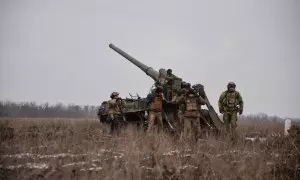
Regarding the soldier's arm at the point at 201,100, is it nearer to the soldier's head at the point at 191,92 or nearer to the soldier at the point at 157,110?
the soldier's head at the point at 191,92

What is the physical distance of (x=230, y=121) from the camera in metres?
11.0

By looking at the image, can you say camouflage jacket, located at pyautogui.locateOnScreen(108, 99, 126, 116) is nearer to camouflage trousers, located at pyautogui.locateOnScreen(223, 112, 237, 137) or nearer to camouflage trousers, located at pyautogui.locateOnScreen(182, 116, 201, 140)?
camouflage trousers, located at pyautogui.locateOnScreen(182, 116, 201, 140)

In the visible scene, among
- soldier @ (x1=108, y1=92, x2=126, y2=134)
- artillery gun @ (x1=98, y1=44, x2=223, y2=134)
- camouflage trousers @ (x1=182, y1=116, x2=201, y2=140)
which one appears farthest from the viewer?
soldier @ (x1=108, y1=92, x2=126, y2=134)

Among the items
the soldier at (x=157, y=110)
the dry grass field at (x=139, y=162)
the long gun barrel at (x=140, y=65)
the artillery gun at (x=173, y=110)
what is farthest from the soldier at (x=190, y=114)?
the long gun barrel at (x=140, y=65)

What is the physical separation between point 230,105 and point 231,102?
91mm

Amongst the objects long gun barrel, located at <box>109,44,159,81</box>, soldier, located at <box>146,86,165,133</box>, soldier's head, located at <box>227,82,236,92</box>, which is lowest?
soldier, located at <box>146,86,165,133</box>

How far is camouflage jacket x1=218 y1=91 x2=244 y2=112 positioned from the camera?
10.8 metres

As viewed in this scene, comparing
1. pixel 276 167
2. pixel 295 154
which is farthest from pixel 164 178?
pixel 295 154

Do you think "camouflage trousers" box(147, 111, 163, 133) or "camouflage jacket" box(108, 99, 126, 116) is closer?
"camouflage trousers" box(147, 111, 163, 133)

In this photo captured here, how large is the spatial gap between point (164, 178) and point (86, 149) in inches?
89.0

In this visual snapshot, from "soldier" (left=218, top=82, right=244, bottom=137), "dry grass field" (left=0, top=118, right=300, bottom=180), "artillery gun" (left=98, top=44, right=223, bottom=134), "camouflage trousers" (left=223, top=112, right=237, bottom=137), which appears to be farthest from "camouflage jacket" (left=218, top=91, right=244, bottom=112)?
"dry grass field" (left=0, top=118, right=300, bottom=180)

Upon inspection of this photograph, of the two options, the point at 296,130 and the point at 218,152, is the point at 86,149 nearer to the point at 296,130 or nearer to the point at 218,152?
the point at 218,152

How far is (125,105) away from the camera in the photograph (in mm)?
12656

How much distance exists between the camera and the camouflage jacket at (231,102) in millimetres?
10828
